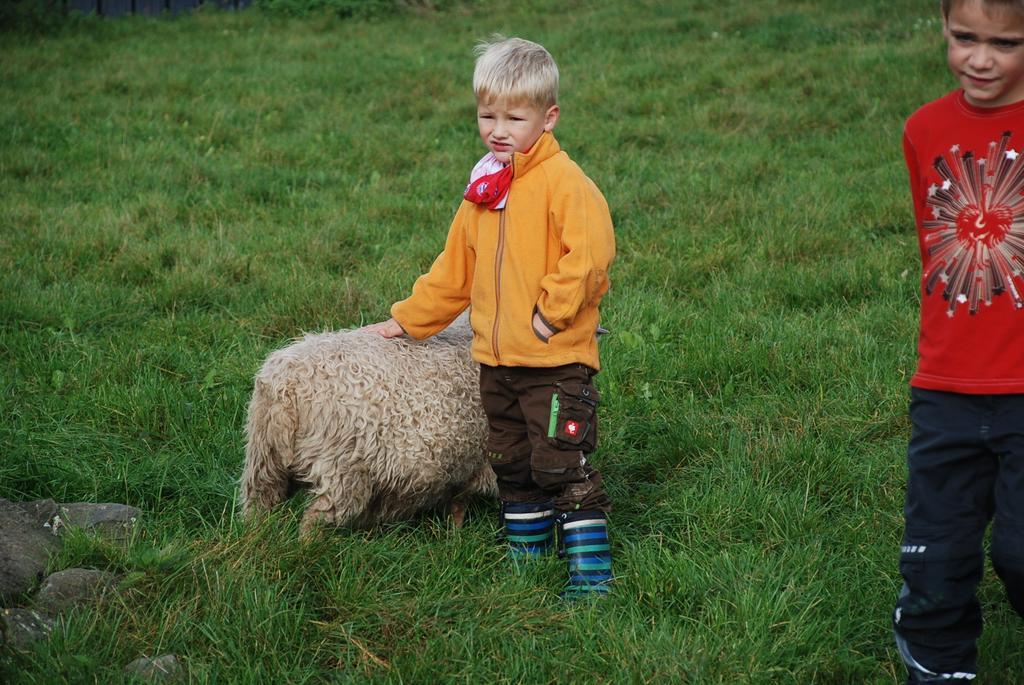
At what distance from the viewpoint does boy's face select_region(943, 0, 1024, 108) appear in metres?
2.56

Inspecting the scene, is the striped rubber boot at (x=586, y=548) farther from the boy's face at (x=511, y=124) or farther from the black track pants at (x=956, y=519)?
the boy's face at (x=511, y=124)

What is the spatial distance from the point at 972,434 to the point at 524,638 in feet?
4.38

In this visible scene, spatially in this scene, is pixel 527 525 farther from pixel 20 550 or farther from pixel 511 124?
pixel 20 550

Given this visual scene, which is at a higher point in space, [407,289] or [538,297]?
[538,297]

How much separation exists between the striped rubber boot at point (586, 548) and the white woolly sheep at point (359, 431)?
466 millimetres

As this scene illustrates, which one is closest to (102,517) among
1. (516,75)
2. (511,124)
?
(511,124)

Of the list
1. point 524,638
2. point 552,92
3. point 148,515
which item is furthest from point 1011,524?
point 148,515

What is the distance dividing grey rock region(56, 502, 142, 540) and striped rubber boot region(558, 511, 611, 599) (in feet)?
4.54

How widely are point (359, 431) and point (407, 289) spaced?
2.45 m

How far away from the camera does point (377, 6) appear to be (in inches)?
583

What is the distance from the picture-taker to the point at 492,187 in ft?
11.6

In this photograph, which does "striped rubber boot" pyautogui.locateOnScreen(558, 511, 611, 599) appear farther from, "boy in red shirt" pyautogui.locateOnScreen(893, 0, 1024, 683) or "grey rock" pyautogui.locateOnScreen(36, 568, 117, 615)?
"grey rock" pyautogui.locateOnScreen(36, 568, 117, 615)

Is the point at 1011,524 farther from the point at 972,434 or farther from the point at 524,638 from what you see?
the point at 524,638

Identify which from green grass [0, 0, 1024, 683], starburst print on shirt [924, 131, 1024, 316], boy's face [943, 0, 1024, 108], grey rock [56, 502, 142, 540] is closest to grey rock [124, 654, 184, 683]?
green grass [0, 0, 1024, 683]
